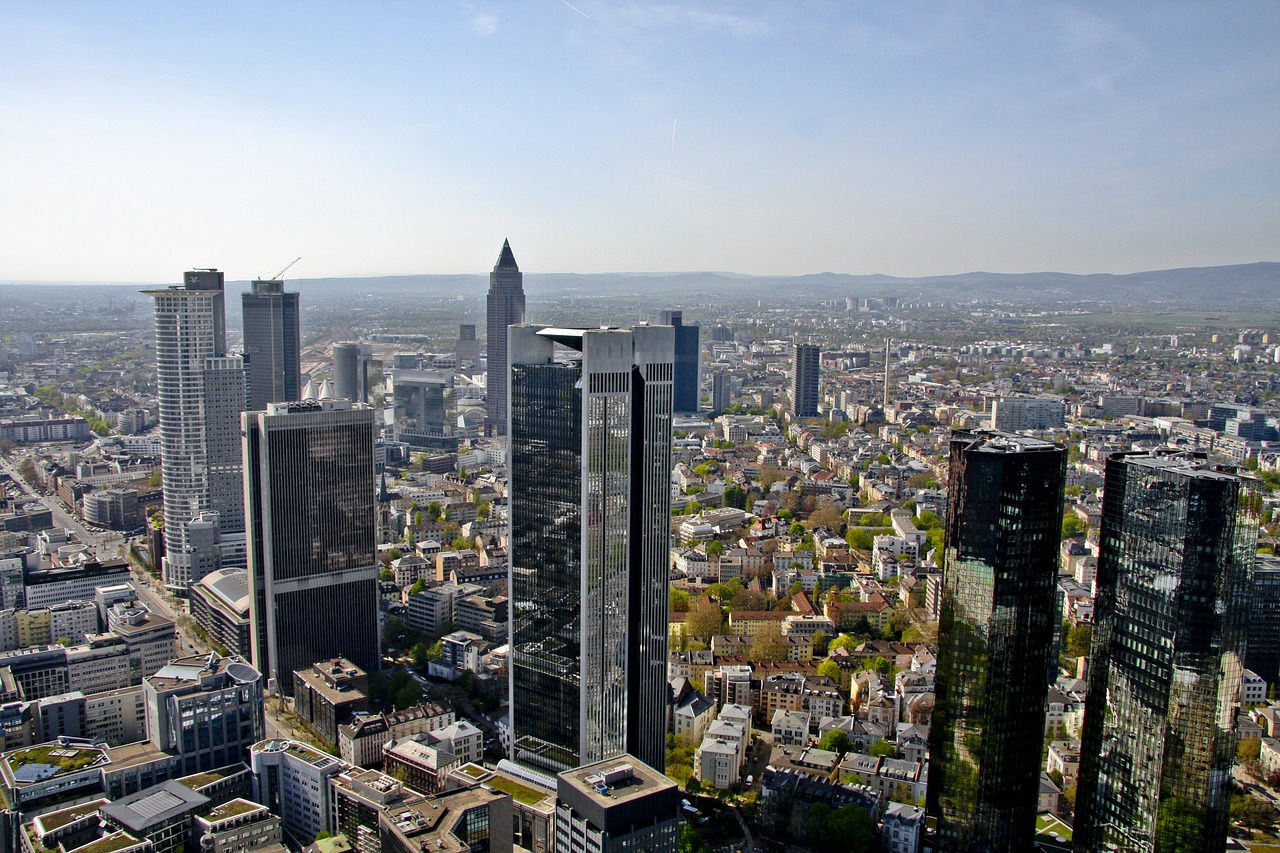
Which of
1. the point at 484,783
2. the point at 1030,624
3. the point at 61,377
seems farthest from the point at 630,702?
the point at 61,377

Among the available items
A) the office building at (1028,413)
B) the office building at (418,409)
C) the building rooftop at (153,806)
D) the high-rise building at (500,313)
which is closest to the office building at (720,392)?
the high-rise building at (500,313)

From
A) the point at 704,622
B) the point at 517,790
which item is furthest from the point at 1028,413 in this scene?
the point at 517,790

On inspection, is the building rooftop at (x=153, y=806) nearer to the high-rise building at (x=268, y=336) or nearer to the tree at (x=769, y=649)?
the tree at (x=769, y=649)

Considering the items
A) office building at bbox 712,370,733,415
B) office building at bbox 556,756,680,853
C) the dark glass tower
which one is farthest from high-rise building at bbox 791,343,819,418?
office building at bbox 556,756,680,853

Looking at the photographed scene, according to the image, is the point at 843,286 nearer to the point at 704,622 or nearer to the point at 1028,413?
the point at 1028,413

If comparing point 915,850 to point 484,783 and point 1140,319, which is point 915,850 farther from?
point 1140,319

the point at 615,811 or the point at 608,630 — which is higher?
the point at 608,630

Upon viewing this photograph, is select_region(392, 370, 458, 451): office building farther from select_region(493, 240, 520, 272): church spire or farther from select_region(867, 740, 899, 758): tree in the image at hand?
select_region(867, 740, 899, 758): tree
